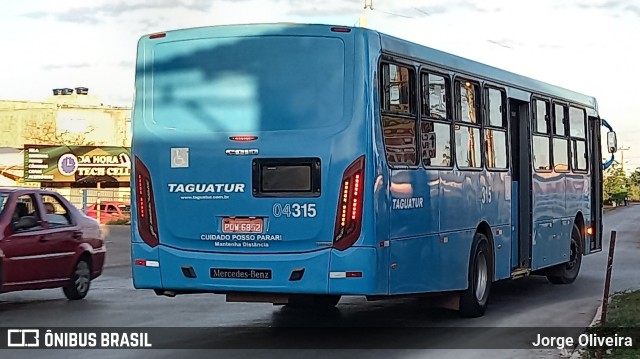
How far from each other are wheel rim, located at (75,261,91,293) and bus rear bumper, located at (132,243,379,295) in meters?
4.41

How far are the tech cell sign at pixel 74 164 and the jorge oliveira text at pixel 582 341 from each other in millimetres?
45978

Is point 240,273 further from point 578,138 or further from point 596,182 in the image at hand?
point 596,182

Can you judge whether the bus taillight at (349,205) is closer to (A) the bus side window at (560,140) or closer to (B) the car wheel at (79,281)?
(B) the car wheel at (79,281)

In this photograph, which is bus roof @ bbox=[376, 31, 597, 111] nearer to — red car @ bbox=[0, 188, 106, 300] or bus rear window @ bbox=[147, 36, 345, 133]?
bus rear window @ bbox=[147, 36, 345, 133]

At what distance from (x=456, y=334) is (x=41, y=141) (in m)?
72.9

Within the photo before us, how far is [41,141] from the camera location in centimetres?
8069

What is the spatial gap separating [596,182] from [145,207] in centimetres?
1134

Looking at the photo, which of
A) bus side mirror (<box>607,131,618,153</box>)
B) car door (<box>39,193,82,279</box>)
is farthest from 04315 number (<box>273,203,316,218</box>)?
bus side mirror (<box>607,131,618,153</box>)

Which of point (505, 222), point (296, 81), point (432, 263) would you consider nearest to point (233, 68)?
point (296, 81)

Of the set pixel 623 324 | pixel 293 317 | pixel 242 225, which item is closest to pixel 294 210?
pixel 242 225

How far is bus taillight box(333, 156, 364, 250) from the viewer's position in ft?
33.3

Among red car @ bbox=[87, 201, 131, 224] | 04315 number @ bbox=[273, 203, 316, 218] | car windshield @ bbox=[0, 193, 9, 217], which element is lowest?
red car @ bbox=[87, 201, 131, 224]

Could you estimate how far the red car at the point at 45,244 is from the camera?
13.3 meters

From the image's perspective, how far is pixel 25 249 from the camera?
13508 millimetres
